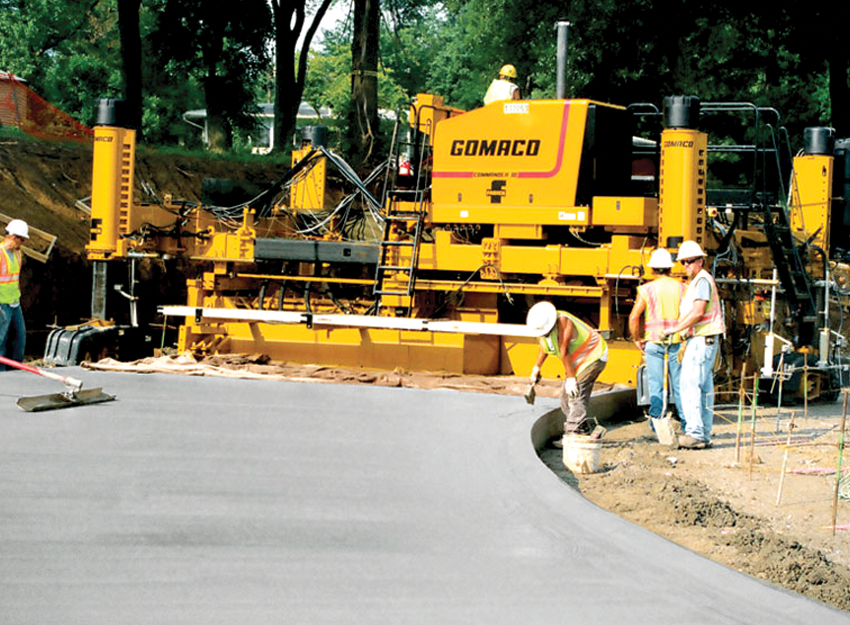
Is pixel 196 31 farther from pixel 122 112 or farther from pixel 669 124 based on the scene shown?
pixel 669 124

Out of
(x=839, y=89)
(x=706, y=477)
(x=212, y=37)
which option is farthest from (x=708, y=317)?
(x=212, y=37)

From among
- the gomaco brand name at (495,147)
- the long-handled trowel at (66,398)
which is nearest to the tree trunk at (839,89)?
the gomaco brand name at (495,147)

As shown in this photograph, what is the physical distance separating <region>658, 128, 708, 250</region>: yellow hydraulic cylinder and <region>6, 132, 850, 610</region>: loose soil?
82.9 inches

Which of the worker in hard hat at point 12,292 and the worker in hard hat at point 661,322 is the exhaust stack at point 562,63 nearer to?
the worker in hard hat at point 661,322

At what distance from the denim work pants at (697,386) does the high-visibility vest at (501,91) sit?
481 cm

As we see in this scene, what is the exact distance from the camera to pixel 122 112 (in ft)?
51.0

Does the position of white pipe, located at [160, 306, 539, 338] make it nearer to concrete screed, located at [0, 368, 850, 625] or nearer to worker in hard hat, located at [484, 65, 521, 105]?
worker in hard hat, located at [484, 65, 521, 105]

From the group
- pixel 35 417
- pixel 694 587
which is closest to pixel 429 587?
pixel 694 587

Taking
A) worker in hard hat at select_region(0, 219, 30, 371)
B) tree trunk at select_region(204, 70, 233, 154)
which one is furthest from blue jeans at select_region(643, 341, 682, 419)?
tree trunk at select_region(204, 70, 233, 154)

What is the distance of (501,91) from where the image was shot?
15039mm

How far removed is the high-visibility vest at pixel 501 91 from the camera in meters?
15.0

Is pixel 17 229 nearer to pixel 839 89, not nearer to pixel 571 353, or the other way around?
pixel 571 353

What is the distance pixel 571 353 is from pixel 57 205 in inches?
504

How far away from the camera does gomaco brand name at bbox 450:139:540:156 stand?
14.5 m
